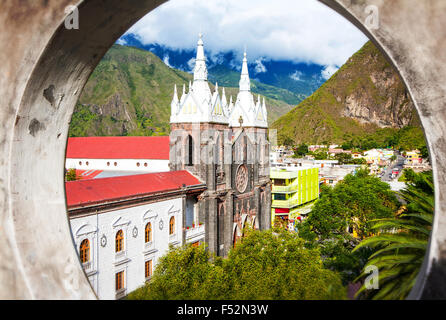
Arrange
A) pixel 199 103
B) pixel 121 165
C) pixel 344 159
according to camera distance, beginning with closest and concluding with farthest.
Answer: pixel 199 103 → pixel 121 165 → pixel 344 159

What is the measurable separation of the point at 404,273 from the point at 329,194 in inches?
1028

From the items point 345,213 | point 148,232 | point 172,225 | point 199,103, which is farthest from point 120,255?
point 345,213

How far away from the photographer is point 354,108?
157 m

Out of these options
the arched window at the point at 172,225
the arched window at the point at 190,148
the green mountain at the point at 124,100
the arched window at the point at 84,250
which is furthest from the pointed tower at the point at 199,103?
the green mountain at the point at 124,100

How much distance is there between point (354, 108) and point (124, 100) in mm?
92693

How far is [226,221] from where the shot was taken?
91.6 ft

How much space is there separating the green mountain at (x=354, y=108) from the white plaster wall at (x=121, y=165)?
11414cm

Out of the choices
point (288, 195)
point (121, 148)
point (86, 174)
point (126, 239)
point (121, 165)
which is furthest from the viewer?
point (288, 195)

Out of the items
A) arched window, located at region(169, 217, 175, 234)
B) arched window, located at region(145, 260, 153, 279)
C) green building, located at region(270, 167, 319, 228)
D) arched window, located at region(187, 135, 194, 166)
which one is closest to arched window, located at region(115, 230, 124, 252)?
arched window, located at region(145, 260, 153, 279)

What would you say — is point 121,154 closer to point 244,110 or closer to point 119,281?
point 244,110

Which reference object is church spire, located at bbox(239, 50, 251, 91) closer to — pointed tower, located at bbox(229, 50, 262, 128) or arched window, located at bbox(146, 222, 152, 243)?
pointed tower, located at bbox(229, 50, 262, 128)
